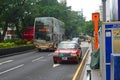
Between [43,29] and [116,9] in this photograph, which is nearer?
[116,9]

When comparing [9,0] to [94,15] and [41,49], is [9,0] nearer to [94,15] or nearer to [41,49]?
[41,49]

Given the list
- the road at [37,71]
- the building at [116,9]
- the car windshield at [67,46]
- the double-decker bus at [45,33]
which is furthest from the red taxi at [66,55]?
the building at [116,9]

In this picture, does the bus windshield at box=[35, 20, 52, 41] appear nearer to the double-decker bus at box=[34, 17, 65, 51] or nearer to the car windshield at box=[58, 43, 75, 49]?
the double-decker bus at box=[34, 17, 65, 51]

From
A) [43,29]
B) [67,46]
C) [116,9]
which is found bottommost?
[67,46]

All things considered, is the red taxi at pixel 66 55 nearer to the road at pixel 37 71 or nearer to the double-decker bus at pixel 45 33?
the road at pixel 37 71

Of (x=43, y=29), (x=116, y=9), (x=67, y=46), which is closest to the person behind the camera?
(x=116, y=9)

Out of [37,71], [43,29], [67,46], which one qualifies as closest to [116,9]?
[37,71]

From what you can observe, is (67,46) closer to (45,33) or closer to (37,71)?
(37,71)

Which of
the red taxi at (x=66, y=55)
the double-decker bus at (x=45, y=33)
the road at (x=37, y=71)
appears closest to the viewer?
the road at (x=37, y=71)

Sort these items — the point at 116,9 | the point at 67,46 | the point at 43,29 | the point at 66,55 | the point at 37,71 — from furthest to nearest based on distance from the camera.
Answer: the point at 43,29
the point at 67,46
the point at 66,55
the point at 37,71
the point at 116,9

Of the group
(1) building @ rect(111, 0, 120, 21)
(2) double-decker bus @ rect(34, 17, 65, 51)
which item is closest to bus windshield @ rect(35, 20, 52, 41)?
(2) double-decker bus @ rect(34, 17, 65, 51)

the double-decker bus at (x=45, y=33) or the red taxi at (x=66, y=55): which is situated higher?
the double-decker bus at (x=45, y=33)

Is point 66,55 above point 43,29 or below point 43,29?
below

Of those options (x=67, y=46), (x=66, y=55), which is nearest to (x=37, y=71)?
(x=66, y=55)
